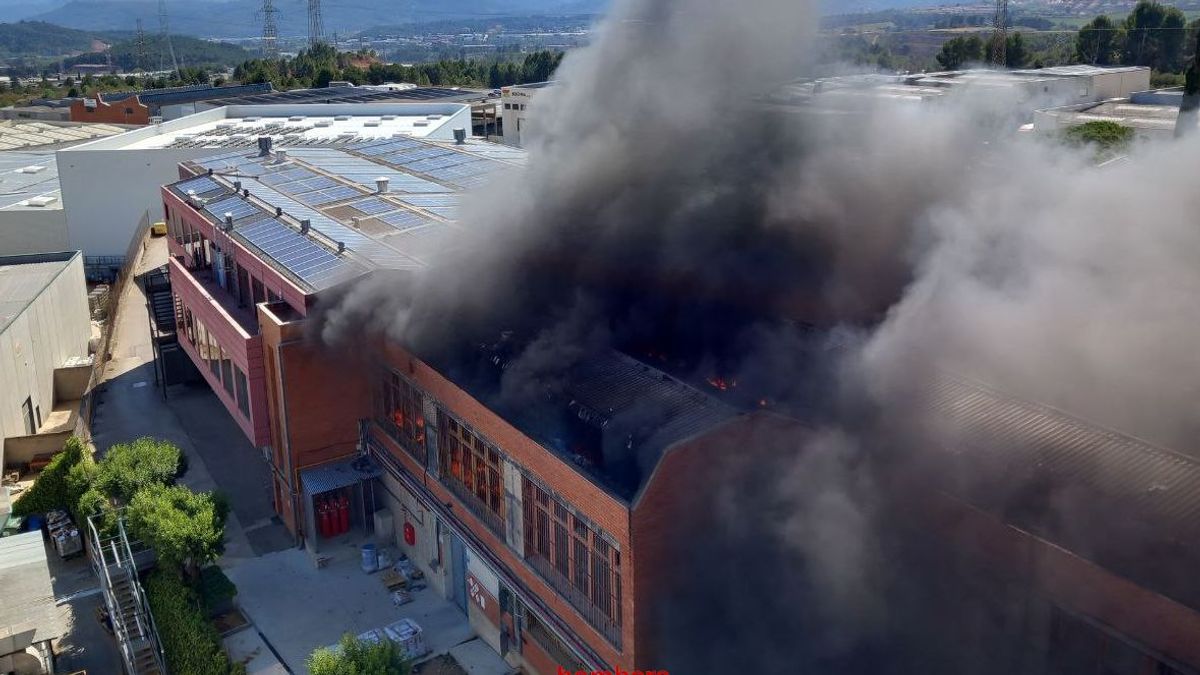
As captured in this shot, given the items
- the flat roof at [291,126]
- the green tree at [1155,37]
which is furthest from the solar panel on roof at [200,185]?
the green tree at [1155,37]

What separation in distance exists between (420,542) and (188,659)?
3.45 meters

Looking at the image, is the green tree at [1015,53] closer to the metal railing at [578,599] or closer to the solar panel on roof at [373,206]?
the solar panel on roof at [373,206]

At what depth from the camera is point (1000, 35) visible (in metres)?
41.3

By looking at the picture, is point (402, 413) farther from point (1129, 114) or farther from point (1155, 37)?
point (1155, 37)

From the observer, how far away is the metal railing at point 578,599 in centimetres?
932

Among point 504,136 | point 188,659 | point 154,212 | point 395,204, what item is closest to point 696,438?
point 188,659

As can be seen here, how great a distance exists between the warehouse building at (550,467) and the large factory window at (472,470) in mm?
36

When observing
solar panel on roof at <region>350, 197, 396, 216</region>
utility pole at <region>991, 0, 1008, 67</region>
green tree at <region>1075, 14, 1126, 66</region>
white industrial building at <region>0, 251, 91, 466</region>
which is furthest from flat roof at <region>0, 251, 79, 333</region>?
green tree at <region>1075, 14, 1126, 66</region>

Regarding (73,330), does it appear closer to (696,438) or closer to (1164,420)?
(696,438)

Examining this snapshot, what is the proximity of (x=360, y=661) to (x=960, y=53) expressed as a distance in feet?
128

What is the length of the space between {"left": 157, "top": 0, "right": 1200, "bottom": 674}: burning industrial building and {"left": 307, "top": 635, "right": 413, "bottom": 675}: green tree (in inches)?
63.3

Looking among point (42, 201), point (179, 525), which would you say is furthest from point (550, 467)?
point (42, 201)

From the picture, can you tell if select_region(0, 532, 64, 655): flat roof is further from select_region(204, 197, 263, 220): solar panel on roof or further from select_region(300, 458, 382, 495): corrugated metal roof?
select_region(204, 197, 263, 220): solar panel on roof

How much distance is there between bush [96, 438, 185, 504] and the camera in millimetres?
13453
